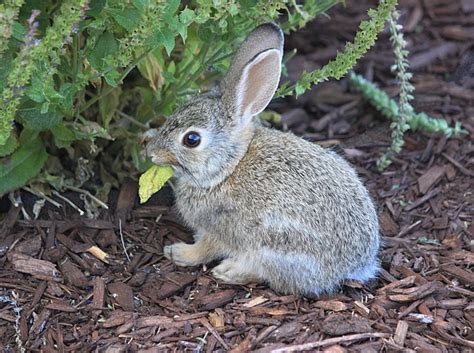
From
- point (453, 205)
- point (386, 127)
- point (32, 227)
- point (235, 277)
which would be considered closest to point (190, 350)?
point (235, 277)

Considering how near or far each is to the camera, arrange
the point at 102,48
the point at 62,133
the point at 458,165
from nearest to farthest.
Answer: the point at 102,48, the point at 62,133, the point at 458,165

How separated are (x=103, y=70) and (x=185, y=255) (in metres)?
1.46

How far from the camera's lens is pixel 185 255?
572 centimetres

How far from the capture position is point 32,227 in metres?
5.95

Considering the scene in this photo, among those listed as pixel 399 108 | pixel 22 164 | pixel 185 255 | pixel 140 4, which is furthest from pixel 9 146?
pixel 399 108

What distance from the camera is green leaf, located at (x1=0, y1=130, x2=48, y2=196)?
18.9 feet

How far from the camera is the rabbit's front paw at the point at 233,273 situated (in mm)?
5457

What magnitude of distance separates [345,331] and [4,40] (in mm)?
2530

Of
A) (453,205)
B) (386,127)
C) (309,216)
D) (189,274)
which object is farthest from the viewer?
(386,127)

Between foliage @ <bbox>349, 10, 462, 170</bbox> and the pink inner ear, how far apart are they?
3.68 ft

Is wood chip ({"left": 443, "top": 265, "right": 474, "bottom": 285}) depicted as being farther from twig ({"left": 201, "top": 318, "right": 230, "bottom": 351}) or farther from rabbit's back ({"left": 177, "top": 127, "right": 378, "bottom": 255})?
twig ({"left": 201, "top": 318, "right": 230, "bottom": 351})

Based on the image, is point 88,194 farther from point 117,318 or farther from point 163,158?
point 117,318

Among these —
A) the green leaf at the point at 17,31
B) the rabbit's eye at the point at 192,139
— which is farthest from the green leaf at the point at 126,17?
the rabbit's eye at the point at 192,139

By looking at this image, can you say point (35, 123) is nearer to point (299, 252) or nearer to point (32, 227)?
point (32, 227)
